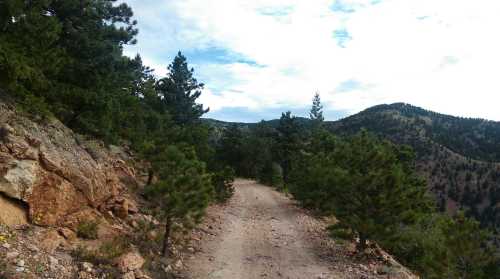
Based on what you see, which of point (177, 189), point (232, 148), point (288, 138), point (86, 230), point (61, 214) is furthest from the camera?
point (232, 148)

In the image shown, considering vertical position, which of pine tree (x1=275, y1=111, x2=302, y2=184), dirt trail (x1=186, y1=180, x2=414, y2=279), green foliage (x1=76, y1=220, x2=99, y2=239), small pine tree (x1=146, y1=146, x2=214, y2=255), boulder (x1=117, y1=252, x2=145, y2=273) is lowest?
dirt trail (x1=186, y1=180, x2=414, y2=279)

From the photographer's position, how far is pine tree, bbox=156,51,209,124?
26.5 meters

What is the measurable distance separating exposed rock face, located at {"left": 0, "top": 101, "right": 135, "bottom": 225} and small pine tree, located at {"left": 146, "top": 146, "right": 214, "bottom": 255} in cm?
186

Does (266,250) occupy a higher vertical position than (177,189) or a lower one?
lower

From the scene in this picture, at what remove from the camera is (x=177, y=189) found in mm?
12031

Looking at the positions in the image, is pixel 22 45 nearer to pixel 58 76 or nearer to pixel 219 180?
pixel 58 76

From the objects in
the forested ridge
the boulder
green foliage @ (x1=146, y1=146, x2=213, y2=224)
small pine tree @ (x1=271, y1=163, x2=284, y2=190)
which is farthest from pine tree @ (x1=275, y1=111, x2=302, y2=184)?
the boulder

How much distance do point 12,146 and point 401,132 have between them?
117 meters

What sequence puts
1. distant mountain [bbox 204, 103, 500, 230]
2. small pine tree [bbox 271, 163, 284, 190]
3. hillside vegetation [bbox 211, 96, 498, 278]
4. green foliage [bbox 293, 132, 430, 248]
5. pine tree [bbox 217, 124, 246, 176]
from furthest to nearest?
distant mountain [bbox 204, 103, 500, 230] → pine tree [bbox 217, 124, 246, 176] → small pine tree [bbox 271, 163, 284, 190] → hillside vegetation [bbox 211, 96, 498, 278] → green foliage [bbox 293, 132, 430, 248]

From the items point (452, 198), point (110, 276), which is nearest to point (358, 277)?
point (110, 276)

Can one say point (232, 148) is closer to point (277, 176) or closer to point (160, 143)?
point (277, 176)

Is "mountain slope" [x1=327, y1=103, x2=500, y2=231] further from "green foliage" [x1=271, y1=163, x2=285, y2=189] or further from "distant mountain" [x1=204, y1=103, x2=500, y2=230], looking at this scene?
"green foliage" [x1=271, y1=163, x2=285, y2=189]

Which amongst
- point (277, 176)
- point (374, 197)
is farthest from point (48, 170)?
point (277, 176)

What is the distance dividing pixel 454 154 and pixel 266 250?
107 meters
